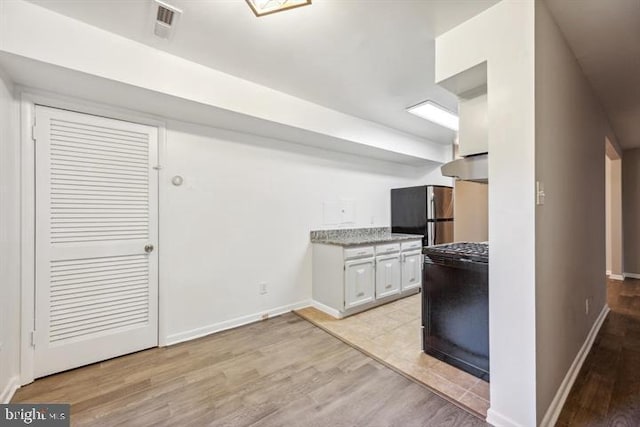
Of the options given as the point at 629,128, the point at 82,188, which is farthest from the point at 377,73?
the point at 629,128

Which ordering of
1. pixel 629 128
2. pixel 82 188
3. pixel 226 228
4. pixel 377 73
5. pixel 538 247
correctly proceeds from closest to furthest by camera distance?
pixel 538 247, pixel 82 188, pixel 377 73, pixel 226 228, pixel 629 128

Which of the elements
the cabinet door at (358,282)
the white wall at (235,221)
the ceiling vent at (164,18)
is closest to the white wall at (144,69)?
the ceiling vent at (164,18)

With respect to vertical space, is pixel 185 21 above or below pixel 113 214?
above

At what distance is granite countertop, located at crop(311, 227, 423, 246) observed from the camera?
11.2 ft

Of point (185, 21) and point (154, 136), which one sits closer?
point (185, 21)

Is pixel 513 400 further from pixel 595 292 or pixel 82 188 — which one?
pixel 82 188

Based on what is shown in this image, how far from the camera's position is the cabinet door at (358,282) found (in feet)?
10.6

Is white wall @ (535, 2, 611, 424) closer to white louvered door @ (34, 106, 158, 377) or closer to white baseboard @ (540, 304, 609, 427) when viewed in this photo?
white baseboard @ (540, 304, 609, 427)

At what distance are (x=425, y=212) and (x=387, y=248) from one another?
102cm

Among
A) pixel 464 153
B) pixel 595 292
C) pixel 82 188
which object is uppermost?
pixel 464 153

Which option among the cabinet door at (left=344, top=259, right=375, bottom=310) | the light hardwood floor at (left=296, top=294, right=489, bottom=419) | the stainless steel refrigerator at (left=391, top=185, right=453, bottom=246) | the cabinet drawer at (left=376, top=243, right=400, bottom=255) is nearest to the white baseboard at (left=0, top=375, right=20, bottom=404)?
the light hardwood floor at (left=296, top=294, right=489, bottom=419)

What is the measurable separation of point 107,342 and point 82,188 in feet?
4.30

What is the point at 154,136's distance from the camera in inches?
103

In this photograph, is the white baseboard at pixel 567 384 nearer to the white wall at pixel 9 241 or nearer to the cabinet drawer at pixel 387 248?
the cabinet drawer at pixel 387 248
